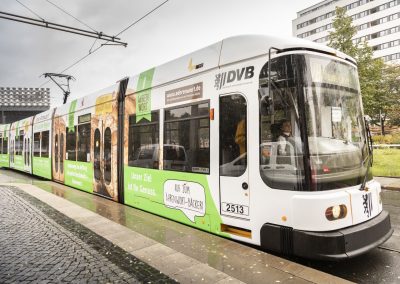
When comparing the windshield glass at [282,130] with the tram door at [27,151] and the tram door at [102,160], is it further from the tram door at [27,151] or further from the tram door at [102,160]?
the tram door at [27,151]

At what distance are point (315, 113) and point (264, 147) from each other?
2.68 ft

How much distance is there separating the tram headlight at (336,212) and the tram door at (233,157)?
3.72 ft

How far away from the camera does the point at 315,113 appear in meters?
4.51

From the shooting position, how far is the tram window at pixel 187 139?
5809mm

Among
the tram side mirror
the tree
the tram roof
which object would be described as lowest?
the tram side mirror

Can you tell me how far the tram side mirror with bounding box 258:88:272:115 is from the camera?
4.48 m

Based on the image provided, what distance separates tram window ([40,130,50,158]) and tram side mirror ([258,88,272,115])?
42.0 ft

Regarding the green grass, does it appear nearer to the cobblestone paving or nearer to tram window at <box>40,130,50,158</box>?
the cobblestone paving

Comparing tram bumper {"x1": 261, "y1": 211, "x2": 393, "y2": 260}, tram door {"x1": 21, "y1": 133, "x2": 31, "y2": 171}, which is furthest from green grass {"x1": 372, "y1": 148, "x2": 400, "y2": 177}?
tram door {"x1": 21, "y1": 133, "x2": 31, "y2": 171}

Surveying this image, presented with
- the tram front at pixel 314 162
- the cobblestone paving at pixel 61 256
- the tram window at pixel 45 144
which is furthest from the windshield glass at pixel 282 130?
the tram window at pixel 45 144

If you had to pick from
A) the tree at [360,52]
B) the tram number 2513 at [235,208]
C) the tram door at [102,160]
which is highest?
the tree at [360,52]

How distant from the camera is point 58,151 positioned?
13.8 m

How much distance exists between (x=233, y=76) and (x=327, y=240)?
2.71 metres

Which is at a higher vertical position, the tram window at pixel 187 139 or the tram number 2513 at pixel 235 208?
the tram window at pixel 187 139
